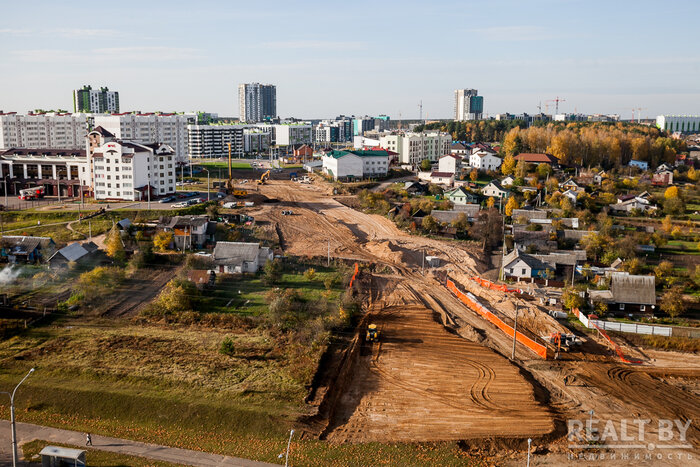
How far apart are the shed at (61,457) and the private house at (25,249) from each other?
13.8m

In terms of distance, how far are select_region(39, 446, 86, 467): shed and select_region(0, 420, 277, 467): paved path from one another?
3.34 feet

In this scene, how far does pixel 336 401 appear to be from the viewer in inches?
533

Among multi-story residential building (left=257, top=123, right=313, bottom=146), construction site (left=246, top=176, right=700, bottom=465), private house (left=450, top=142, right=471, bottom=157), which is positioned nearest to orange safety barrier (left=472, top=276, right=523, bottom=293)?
construction site (left=246, top=176, right=700, bottom=465)

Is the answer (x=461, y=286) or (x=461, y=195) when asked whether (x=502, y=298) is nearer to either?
(x=461, y=286)

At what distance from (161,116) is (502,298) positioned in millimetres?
42789

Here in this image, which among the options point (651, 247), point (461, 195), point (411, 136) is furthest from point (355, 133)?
point (651, 247)

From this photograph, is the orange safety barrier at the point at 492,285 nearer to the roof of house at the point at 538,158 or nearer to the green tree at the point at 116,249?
the green tree at the point at 116,249

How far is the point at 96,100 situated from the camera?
78500 millimetres

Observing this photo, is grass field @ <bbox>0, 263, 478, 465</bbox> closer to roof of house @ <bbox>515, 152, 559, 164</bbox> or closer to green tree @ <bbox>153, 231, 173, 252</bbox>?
green tree @ <bbox>153, 231, 173, 252</bbox>

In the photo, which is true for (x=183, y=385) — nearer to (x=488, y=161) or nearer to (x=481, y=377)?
(x=481, y=377)

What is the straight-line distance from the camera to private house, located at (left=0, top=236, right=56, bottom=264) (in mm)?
22312

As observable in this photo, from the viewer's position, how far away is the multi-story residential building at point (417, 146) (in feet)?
186

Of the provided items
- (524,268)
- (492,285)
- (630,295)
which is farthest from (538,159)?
(630,295)

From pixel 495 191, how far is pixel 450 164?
9174mm
